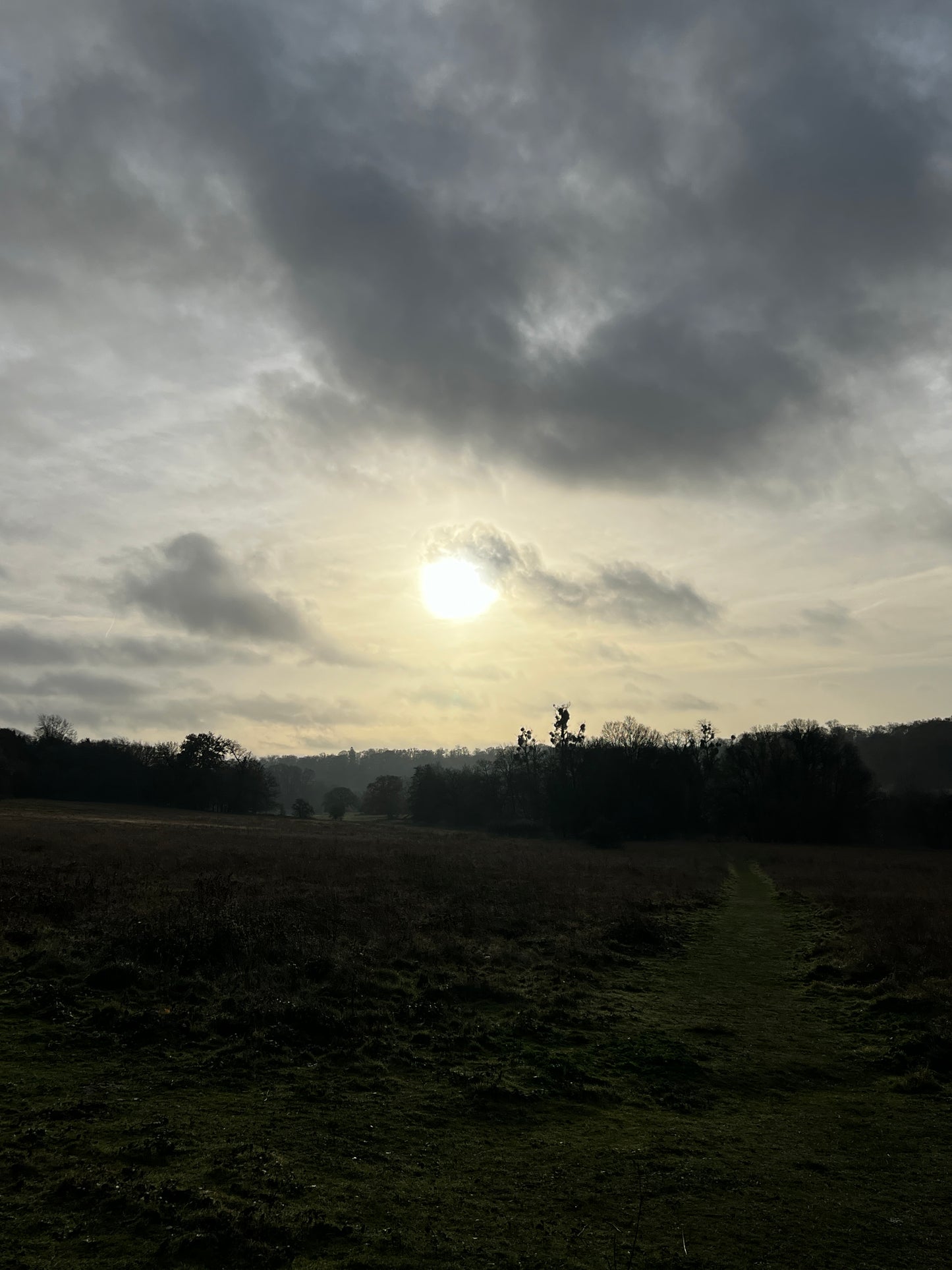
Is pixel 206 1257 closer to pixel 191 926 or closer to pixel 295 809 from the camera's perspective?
pixel 191 926

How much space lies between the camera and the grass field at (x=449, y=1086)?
6.91m

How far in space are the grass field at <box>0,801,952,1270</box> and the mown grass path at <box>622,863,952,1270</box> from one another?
0.14 feet

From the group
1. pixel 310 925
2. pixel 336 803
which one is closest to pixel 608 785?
pixel 336 803

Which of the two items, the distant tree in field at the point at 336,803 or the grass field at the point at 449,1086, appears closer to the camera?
the grass field at the point at 449,1086

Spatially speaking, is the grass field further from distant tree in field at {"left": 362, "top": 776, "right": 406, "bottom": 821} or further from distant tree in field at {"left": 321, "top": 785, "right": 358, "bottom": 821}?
distant tree in field at {"left": 362, "top": 776, "right": 406, "bottom": 821}

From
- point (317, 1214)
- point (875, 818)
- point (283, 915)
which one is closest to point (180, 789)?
point (875, 818)

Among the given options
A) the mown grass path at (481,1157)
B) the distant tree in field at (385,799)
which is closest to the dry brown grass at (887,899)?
the mown grass path at (481,1157)

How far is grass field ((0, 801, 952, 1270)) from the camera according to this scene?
272 inches

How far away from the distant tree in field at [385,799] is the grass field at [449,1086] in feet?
365

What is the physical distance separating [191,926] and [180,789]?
312 feet

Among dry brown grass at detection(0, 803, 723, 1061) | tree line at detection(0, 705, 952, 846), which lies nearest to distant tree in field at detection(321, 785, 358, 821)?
tree line at detection(0, 705, 952, 846)

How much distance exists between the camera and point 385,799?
13362 centimetres

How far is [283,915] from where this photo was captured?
761 inches

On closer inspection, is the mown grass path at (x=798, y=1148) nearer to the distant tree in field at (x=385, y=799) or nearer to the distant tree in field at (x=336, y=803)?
the distant tree in field at (x=336, y=803)
